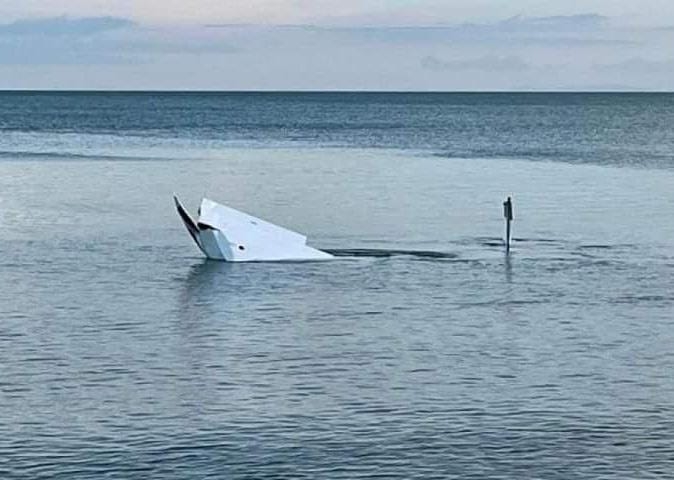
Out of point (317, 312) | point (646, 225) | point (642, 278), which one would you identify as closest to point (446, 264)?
point (642, 278)

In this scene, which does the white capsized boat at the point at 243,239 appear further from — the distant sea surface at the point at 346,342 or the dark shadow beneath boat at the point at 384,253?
the dark shadow beneath boat at the point at 384,253

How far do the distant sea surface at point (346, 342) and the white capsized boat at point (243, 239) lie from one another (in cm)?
61

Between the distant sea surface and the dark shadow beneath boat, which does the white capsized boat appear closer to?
the distant sea surface

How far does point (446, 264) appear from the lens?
53938mm

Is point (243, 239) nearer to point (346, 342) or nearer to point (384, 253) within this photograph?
point (384, 253)

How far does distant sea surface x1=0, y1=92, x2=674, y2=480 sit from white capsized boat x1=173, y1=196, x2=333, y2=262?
0.61 meters

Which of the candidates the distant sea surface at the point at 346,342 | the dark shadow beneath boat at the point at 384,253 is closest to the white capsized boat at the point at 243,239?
the distant sea surface at the point at 346,342

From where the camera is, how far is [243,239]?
5344cm

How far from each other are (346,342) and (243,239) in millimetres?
14337

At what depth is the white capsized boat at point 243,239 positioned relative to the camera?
53125 millimetres

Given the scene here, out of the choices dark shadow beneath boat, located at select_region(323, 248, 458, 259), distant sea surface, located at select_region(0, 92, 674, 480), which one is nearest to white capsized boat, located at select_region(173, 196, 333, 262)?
distant sea surface, located at select_region(0, 92, 674, 480)

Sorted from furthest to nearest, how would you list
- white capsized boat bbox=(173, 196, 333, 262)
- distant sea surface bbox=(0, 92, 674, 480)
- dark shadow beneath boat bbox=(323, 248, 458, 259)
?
dark shadow beneath boat bbox=(323, 248, 458, 259) < white capsized boat bbox=(173, 196, 333, 262) < distant sea surface bbox=(0, 92, 674, 480)

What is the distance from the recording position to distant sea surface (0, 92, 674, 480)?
29.0 meters

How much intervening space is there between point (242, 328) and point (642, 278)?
15262mm
